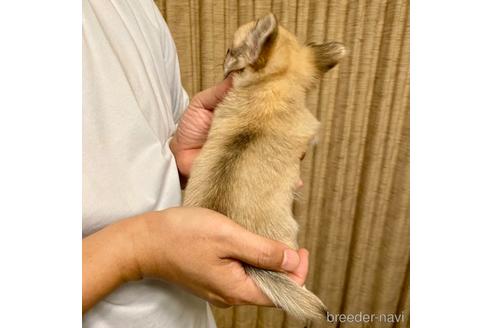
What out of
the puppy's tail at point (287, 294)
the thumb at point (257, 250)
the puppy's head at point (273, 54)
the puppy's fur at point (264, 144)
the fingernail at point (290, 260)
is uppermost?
the puppy's head at point (273, 54)

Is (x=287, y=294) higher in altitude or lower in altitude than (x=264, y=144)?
lower

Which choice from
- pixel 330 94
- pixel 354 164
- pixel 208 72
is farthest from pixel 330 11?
pixel 354 164

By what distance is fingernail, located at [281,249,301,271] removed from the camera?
0.65 meters

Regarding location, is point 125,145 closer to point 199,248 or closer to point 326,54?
point 199,248

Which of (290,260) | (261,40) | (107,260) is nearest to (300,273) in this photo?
(290,260)

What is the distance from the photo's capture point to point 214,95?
32.8 inches

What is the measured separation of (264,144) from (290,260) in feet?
0.69

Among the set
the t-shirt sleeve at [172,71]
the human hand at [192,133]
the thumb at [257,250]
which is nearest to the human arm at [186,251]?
the thumb at [257,250]

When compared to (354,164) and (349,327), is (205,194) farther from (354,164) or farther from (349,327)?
(349,327)

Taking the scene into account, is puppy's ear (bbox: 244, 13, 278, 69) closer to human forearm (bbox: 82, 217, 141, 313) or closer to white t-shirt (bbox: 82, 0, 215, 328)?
white t-shirt (bbox: 82, 0, 215, 328)

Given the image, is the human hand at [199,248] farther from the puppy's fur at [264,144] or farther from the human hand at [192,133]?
the human hand at [192,133]

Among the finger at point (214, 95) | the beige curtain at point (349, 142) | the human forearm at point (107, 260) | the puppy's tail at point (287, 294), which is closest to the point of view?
the human forearm at point (107, 260)

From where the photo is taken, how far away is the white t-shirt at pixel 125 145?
0.59 meters

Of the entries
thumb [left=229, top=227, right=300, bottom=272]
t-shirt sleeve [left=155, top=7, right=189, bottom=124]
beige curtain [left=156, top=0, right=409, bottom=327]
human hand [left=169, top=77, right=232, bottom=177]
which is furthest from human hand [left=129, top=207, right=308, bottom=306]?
beige curtain [left=156, top=0, right=409, bottom=327]
